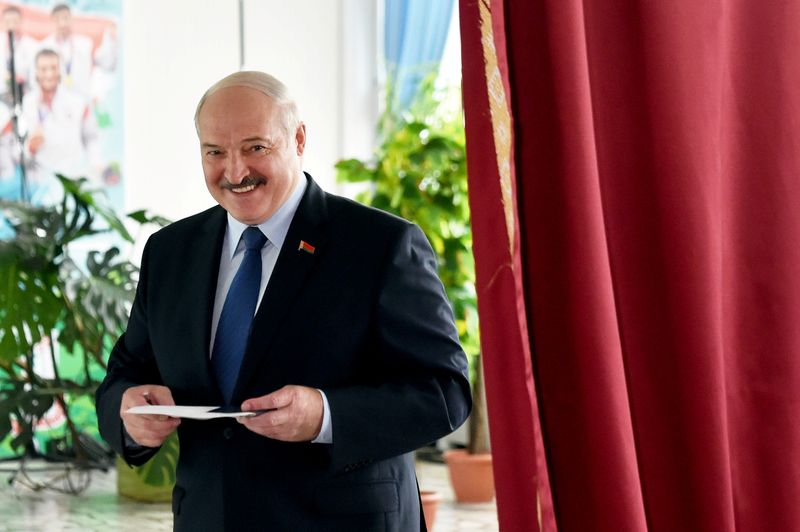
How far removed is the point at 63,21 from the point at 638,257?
7.07m

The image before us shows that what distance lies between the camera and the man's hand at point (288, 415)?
168cm

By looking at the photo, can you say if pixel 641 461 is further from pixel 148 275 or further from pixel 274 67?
pixel 274 67

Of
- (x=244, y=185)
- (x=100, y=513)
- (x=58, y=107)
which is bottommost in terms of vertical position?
(x=100, y=513)

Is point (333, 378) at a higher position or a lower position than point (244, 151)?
lower

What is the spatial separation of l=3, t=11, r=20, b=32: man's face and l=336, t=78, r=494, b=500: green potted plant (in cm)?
271

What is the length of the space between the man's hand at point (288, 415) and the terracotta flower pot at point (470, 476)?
166 inches

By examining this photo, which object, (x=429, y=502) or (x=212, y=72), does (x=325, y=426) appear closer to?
(x=429, y=502)

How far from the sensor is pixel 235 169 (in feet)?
6.25

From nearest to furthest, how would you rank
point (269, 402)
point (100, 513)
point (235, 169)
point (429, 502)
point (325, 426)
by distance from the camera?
point (269, 402)
point (325, 426)
point (235, 169)
point (429, 502)
point (100, 513)

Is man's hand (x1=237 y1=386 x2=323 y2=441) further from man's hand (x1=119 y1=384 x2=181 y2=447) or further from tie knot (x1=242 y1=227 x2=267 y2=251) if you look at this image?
tie knot (x1=242 y1=227 x2=267 y2=251)

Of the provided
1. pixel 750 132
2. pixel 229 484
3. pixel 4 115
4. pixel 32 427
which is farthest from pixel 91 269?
pixel 750 132

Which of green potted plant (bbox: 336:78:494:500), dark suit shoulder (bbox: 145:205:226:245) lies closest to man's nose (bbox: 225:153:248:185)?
dark suit shoulder (bbox: 145:205:226:245)

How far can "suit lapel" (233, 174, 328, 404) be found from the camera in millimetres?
1861

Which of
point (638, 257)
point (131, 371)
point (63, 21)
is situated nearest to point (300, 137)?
point (131, 371)
